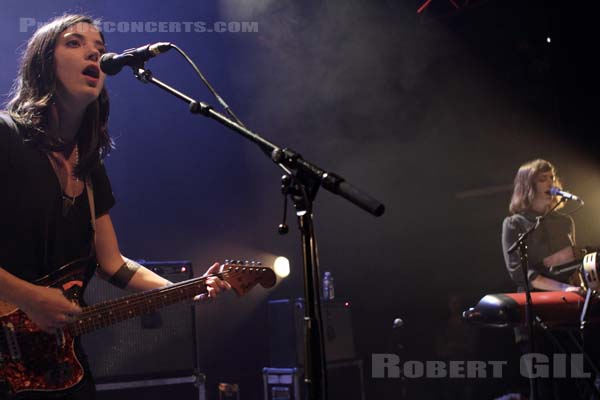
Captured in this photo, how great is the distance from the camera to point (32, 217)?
2.34 m

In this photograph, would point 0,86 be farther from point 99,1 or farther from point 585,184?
point 585,184

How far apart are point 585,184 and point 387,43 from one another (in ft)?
7.98

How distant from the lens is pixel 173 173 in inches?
237

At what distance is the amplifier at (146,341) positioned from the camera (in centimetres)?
403

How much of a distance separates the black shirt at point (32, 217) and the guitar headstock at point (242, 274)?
0.60m

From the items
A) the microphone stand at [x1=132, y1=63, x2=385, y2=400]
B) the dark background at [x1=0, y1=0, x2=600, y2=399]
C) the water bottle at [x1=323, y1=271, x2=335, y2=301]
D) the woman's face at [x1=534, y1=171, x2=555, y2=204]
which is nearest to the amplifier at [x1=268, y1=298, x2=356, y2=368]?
the water bottle at [x1=323, y1=271, x2=335, y2=301]

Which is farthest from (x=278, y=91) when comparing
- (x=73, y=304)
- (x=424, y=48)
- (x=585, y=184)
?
(x=73, y=304)

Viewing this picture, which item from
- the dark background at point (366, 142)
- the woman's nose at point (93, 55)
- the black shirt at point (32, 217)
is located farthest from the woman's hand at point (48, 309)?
the dark background at point (366, 142)

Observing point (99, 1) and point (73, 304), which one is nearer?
point (73, 304)

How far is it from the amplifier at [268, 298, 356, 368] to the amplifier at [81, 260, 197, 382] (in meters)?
1.10

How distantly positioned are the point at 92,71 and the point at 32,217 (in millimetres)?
706

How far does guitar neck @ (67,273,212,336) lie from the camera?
2.39m

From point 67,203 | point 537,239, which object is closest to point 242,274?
point 67,203

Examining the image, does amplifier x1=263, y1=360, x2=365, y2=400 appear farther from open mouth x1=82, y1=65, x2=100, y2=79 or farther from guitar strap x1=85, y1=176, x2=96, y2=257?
open mouth x1=82, y1=65, x2=100, y2=79
